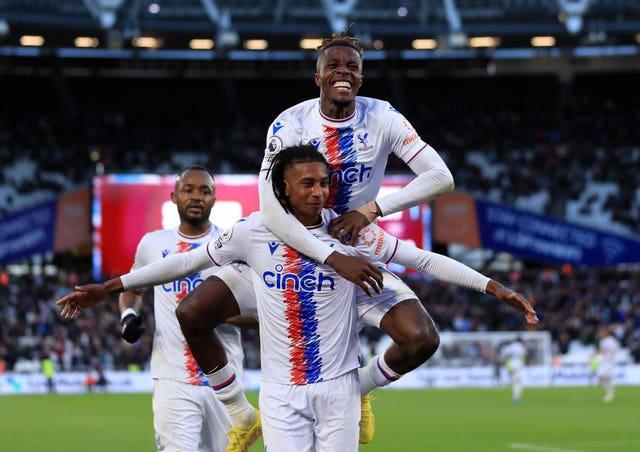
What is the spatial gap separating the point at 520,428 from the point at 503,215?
69.3ft

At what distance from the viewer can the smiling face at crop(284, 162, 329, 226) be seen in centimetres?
682

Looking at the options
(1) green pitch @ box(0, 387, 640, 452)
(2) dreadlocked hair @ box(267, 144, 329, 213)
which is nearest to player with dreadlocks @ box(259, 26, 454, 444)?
(2) dreadlocked hair @ box(267, 144, 329, 213)

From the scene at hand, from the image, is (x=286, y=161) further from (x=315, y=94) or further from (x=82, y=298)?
(x=315, y=94)

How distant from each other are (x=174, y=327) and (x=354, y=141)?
7.91 feet

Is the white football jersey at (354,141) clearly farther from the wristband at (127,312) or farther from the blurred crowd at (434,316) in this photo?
the blurred crowd at (434,316)

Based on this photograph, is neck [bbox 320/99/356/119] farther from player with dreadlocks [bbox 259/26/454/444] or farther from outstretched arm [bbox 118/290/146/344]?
outstretched arm [bbox 118/290/146/344]

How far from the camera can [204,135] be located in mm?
47844

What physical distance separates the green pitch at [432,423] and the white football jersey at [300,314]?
10026 millimetres

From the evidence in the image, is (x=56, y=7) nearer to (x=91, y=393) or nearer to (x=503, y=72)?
(x=91, y=393)

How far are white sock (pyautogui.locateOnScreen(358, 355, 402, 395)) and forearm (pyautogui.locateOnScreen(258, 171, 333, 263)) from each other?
1175 millimetres

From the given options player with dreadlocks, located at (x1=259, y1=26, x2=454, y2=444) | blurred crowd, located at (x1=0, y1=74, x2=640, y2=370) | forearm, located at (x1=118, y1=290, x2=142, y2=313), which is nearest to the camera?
player with dreadlocks, located at (x1=259, y1=26, x2=454, y2=444)

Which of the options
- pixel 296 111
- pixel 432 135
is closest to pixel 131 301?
pixel 296 111

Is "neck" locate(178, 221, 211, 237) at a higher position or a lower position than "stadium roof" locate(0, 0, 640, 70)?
lower

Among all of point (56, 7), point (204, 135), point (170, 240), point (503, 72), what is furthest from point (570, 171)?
point (170, 240)
